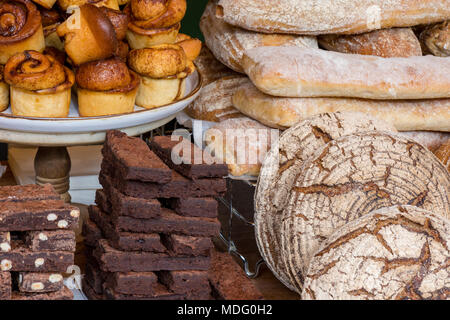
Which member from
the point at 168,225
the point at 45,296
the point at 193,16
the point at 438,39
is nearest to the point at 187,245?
Result: the point at 168,225

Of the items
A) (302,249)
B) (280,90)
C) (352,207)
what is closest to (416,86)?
(280,90)

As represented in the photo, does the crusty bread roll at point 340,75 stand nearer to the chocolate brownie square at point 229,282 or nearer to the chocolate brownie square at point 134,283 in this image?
the chocolate brownie square at point 229,282

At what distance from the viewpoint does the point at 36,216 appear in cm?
108

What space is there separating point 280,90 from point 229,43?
303mm

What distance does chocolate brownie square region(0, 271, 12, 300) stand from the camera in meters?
1.06

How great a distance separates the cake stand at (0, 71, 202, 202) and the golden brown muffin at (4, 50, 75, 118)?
1.9 inches

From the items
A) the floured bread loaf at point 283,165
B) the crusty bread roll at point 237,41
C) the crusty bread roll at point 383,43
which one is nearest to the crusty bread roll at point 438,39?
the crusty bread roll at point 383,43

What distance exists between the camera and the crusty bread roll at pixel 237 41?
1670mm

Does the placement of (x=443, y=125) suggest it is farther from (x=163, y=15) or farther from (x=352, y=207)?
(x=163, y=15)

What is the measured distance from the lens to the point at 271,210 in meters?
1.36

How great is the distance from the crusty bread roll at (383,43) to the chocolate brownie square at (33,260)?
103 cm

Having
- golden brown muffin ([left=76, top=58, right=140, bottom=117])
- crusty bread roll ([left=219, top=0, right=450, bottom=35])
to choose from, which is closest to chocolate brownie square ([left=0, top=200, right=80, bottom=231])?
golden brown muffin ([left=76, top=58, right=140, bottom=117])

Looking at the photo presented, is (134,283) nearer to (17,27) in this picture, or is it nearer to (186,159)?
(186,159)

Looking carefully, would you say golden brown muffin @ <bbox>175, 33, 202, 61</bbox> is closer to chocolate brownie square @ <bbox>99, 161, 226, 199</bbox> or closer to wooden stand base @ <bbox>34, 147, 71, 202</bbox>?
wooden stand base @ <bbox>34, 147, 71, 202</bbox>
